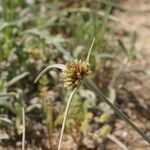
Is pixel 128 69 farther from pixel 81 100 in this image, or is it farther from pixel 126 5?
pixel 126 5

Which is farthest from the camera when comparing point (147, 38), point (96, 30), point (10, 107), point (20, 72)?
point (147, 38)

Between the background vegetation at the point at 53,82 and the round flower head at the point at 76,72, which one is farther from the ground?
the round flower head at the point at 76,72

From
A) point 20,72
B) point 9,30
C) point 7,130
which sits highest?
point 9,30

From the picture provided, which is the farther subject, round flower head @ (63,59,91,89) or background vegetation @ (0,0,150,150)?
background vegetation @ (0,0,150,150)

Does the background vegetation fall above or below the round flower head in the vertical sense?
below

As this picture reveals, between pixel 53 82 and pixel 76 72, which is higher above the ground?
pixel 76 72

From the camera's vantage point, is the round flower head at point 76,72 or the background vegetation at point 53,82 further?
the background vegetation at point 53,82

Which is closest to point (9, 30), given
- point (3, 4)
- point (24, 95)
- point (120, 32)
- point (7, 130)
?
point (3, 4)

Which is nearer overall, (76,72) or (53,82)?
(76,72)
